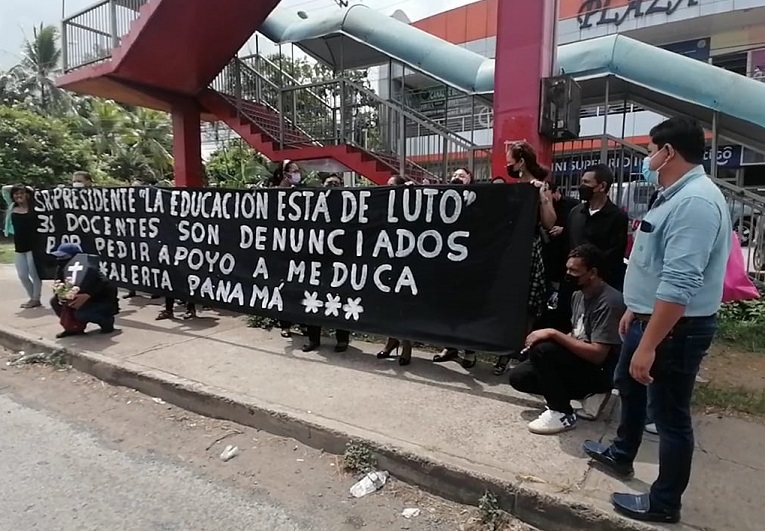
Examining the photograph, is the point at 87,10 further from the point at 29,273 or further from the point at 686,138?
the point at 686,138

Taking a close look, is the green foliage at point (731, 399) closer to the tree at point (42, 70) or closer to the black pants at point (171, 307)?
the black pants at point (171, 307)

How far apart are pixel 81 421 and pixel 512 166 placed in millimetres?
3632

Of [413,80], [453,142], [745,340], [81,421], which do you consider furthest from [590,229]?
[413,80]

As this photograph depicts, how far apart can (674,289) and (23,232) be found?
736 cm

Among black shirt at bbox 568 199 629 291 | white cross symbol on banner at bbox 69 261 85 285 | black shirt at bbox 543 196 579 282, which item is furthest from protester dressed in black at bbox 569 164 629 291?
white cross symbol on banner at bbox 69 261 85 285

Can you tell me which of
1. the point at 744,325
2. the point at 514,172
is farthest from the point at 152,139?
the point at 744,325

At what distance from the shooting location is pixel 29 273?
6.80 meters

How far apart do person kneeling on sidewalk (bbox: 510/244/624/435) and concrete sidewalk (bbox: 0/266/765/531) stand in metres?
0.18

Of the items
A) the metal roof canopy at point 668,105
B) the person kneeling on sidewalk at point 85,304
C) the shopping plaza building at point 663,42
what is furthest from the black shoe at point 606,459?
the shopping plaza building at point 663,42

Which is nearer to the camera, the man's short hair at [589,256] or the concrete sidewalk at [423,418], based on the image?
the concrete sidewalk at [423,418]

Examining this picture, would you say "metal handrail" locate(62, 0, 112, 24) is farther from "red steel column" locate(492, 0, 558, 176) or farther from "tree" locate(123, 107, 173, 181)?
"tree" locate(123, 107, 173, 181)

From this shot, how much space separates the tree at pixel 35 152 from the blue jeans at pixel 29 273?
1240 centimetres

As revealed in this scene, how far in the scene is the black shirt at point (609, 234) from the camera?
369 centimetres

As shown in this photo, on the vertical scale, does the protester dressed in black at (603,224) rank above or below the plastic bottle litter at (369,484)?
above
